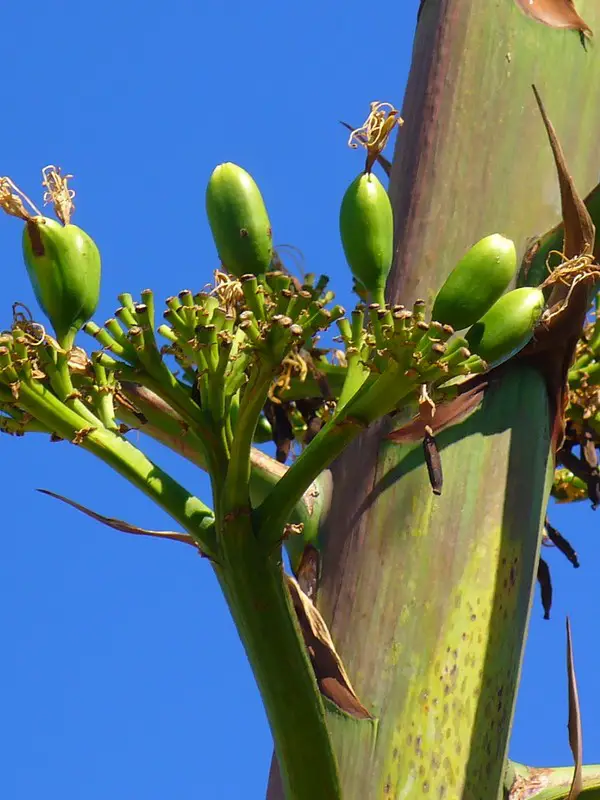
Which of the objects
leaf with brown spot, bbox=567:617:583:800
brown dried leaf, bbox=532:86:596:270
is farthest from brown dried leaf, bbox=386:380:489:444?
leaf with brown spot, bbox=567:617:583:800

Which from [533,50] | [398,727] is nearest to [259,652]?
[398,727]

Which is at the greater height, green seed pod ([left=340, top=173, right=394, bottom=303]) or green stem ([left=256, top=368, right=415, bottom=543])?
green seed pod ([left=340, top=173, right=394, bottom=303])

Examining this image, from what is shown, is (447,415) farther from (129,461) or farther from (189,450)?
(129,461)

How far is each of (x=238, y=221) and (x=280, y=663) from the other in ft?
2.31

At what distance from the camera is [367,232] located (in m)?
2.01

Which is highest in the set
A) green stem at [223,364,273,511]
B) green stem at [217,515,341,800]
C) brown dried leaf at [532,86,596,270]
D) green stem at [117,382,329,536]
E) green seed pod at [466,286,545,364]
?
brown dried leaf at [532,86,596,270]

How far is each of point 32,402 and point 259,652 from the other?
17.9 inches

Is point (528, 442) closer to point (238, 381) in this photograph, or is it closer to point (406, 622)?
point (406, 622)

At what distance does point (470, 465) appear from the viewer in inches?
84.7

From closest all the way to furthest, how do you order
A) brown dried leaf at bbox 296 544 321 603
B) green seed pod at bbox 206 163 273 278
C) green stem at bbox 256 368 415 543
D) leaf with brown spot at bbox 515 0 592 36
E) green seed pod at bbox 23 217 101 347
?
green stem at bbox 256 368 415 543 < green seed pod at bbox 23 217 101 347 < green seed pod at bbox 206 163 273 278 < brown dried leaf at bbox 296 544 321 603 < leaf with brown spot at bbox 515 0 592 36

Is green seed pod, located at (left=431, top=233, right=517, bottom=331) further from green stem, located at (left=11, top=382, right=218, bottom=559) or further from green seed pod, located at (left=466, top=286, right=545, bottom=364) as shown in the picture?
green stem, located at (left=11, top=382, right=218, bottom=559)

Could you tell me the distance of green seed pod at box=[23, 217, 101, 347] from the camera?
1.94 m

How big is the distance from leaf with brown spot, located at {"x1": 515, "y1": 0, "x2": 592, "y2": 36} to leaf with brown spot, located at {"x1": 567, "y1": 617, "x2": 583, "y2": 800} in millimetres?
1299

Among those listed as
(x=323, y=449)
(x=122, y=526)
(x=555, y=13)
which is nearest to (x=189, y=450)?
(x=122, y=526)
